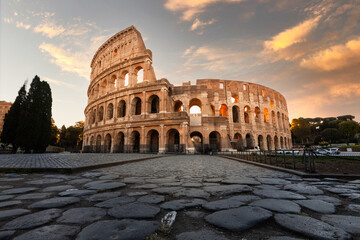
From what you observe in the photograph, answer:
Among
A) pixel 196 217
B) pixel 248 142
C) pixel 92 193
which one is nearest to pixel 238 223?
pixel 196 217

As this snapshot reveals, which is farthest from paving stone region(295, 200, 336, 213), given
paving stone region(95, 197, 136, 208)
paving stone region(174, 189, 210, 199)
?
paving stone region(95, 197, 136, 208)

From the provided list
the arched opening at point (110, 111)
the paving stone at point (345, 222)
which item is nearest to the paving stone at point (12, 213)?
the paving stone at point (345, 222)

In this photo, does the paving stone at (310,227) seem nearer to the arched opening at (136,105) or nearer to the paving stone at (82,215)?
the paving stone at (82,215)

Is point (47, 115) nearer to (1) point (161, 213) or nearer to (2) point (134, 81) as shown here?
(2) point (134, 81)

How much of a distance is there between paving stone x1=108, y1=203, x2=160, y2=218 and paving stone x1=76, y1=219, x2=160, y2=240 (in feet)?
0.41

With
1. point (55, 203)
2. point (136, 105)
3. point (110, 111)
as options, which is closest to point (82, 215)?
point (55, 203)

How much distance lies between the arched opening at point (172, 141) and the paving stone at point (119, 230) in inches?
698

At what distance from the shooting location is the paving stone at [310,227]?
39.8 inches

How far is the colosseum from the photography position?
810 inches

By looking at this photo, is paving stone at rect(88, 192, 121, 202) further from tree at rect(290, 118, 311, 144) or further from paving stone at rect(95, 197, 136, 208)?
tree at rect(290, 118, 311, 144)

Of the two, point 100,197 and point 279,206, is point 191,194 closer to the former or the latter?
point 279,206

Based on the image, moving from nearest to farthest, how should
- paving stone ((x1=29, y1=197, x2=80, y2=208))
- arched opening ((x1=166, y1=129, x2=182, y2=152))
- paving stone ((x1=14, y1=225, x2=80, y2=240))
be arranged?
1. paving stone ((x1=14, y1=225, x2=80, y2=240))
2. paving stone ((x1=29, y1=197, x2=80, y2=208))
3. arched opening ((x1=166, y1=129, x2=182, y2=152))

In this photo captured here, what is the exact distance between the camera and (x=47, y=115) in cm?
2417

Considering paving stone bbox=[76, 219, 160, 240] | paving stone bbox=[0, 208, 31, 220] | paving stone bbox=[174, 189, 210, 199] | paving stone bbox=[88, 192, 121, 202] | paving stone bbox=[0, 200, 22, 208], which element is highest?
paving stone bbox=[76, 219, 160, 240]
